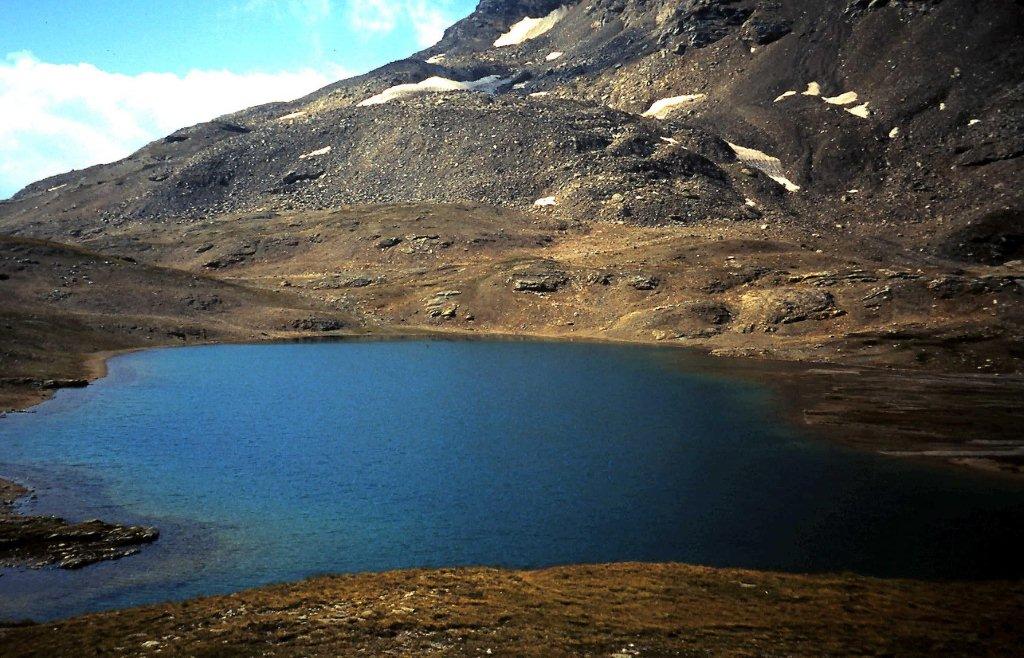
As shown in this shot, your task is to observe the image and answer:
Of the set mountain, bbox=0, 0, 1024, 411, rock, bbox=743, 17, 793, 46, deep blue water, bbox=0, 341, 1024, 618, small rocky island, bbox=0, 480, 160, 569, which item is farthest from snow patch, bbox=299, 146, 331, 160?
small rocky island, bbox=0, 480, 160, 569

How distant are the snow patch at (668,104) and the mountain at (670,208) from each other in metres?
0.81

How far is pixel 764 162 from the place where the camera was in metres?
163

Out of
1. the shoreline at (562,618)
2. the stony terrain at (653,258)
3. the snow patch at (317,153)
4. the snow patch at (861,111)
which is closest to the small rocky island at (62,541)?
the shoreline at (562,618)

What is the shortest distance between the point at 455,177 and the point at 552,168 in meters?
18.6

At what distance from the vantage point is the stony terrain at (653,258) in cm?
2958

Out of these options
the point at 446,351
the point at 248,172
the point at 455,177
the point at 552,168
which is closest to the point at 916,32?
the point at 552,168

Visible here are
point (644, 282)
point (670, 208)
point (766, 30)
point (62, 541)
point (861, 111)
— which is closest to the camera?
point (62, 541)

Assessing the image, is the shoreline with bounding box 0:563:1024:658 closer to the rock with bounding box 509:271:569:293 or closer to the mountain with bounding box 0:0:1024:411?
the mountain with bounding box 0:0:1024:411

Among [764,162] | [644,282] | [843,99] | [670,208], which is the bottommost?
[644,282]

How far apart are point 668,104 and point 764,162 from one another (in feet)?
103

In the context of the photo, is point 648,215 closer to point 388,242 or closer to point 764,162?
point 764,162

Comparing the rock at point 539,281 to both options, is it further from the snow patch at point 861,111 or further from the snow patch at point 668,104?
the snow patch at point 861,111

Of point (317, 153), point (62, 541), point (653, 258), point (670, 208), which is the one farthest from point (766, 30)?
point (62, 541)

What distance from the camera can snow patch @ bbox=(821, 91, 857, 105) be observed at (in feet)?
549
